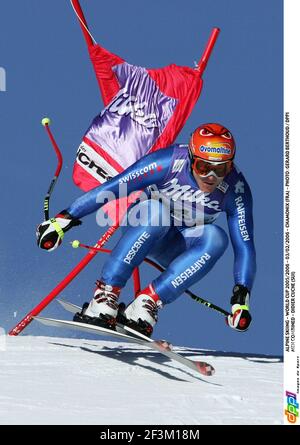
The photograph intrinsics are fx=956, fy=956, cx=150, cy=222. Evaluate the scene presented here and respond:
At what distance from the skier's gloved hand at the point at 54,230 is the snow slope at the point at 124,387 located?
0.62 metres

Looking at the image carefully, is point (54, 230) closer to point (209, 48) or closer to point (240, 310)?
point (240, 310)

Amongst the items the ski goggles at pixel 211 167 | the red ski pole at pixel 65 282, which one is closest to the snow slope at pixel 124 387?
the red ski pole at pixel 65 282

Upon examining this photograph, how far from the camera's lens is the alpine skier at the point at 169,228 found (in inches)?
202

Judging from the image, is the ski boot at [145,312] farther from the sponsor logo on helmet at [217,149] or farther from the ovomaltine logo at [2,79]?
the ovomaltine logo at [2,79]

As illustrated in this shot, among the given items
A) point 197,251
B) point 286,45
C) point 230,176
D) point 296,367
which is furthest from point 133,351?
point 286,45

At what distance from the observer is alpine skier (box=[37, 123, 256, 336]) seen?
16.8 feet

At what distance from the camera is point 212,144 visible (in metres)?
4.95

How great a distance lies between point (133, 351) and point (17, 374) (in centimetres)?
109

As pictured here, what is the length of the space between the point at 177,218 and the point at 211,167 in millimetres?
410

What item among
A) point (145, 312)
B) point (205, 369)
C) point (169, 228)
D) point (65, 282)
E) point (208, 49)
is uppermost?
point (208, 49)

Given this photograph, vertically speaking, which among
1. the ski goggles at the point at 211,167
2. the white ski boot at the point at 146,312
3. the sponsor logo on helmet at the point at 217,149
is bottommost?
the white ski boot at the point at 146,312

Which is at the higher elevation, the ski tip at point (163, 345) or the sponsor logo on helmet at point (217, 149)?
the sponsor logo on helmet at point (217, 149)

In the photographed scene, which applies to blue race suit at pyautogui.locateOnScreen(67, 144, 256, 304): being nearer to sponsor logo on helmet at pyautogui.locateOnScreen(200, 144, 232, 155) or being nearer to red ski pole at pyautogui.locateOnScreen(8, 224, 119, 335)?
sponsor logo on helmet at pyautogui.locateOnScreen(200, 144, 232, 155)

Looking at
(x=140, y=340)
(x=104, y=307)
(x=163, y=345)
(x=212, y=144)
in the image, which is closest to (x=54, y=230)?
(x=104, y=307)
